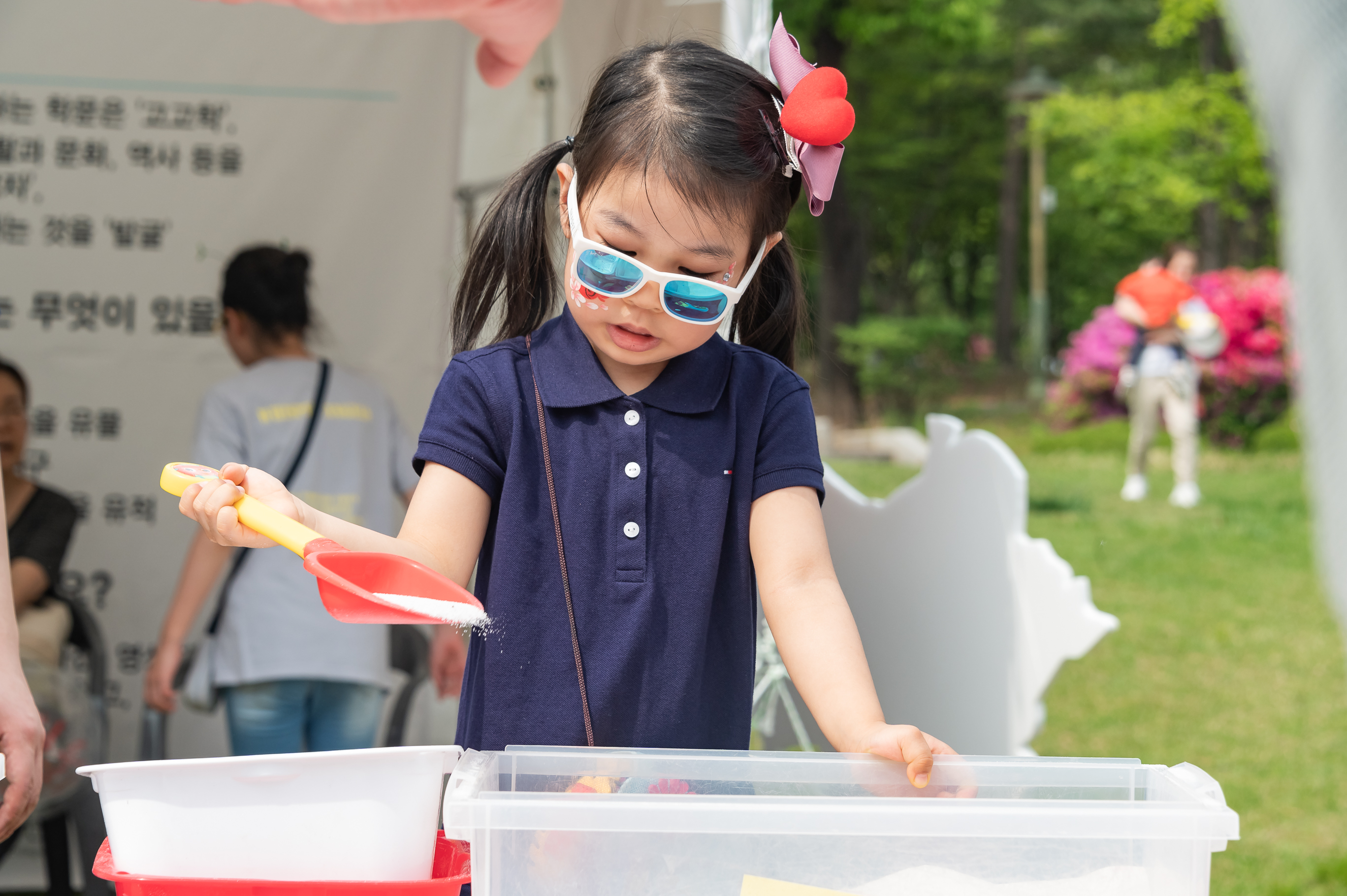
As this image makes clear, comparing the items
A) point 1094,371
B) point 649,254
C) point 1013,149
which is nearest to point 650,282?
point 649,254

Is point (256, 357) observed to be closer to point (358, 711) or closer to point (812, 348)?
point (358, 711)

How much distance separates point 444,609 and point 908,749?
1.35ft

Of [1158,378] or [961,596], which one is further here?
[1158,378]

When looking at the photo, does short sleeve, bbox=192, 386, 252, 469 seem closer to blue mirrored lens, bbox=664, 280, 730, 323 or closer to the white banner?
the white banner

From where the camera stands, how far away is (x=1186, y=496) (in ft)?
24.7

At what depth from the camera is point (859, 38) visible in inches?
486

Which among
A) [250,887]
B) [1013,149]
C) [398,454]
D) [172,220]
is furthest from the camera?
[1013,149]

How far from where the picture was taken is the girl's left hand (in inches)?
39.4

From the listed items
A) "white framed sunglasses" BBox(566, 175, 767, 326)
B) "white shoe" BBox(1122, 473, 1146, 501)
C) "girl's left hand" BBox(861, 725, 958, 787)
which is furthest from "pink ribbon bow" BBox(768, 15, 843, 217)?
"white shoe" BBox(1122, 473, 1146, 501)

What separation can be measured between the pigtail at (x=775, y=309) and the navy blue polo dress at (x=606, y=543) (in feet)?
0.78

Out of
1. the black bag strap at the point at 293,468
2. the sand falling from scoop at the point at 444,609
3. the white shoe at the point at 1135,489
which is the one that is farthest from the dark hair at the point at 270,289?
the white shoe at the point at 1135,489

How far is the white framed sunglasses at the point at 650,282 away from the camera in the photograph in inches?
45.3

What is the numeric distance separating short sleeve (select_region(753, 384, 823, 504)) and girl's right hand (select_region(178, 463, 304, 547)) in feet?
1.76

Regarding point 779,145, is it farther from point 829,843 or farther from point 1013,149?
point 1013,149
